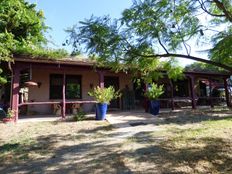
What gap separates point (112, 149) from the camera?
727 cm

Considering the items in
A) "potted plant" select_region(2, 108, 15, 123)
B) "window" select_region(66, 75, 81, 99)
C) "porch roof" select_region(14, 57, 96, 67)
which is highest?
"porch roof" select_region(14, 57, 96, 67)

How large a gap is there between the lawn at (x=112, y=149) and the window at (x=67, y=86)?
5.18 m

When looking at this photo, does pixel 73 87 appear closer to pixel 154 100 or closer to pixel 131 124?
pixel 154 100

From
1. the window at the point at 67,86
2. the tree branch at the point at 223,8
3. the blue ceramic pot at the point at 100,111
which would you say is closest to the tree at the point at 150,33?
the tree branch at the point at 223,8

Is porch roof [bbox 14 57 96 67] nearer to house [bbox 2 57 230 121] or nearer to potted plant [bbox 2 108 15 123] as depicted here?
house [bbox 2 57 230 121]

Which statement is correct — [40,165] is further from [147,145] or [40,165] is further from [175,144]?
[175,144]

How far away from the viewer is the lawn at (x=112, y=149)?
230 inches

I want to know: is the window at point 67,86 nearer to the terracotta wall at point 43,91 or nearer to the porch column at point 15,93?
the terracotta wall at point 43,91

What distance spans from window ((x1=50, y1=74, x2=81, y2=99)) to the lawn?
17.0 ft

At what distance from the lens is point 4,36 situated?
9.41m

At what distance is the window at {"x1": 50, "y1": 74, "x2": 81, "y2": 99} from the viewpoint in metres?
15.6

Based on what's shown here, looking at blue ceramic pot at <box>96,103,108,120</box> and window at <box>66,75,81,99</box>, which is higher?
window at <box>66,75,81,99</box>

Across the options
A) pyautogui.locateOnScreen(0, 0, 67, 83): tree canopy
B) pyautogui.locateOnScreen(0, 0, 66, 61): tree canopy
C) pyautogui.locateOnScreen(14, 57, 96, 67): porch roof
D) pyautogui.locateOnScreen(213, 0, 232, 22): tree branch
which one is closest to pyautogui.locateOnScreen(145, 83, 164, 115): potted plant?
pyautogui.locateOnScreen(14, 57, 96, 67): porch roof

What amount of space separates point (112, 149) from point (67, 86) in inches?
368
